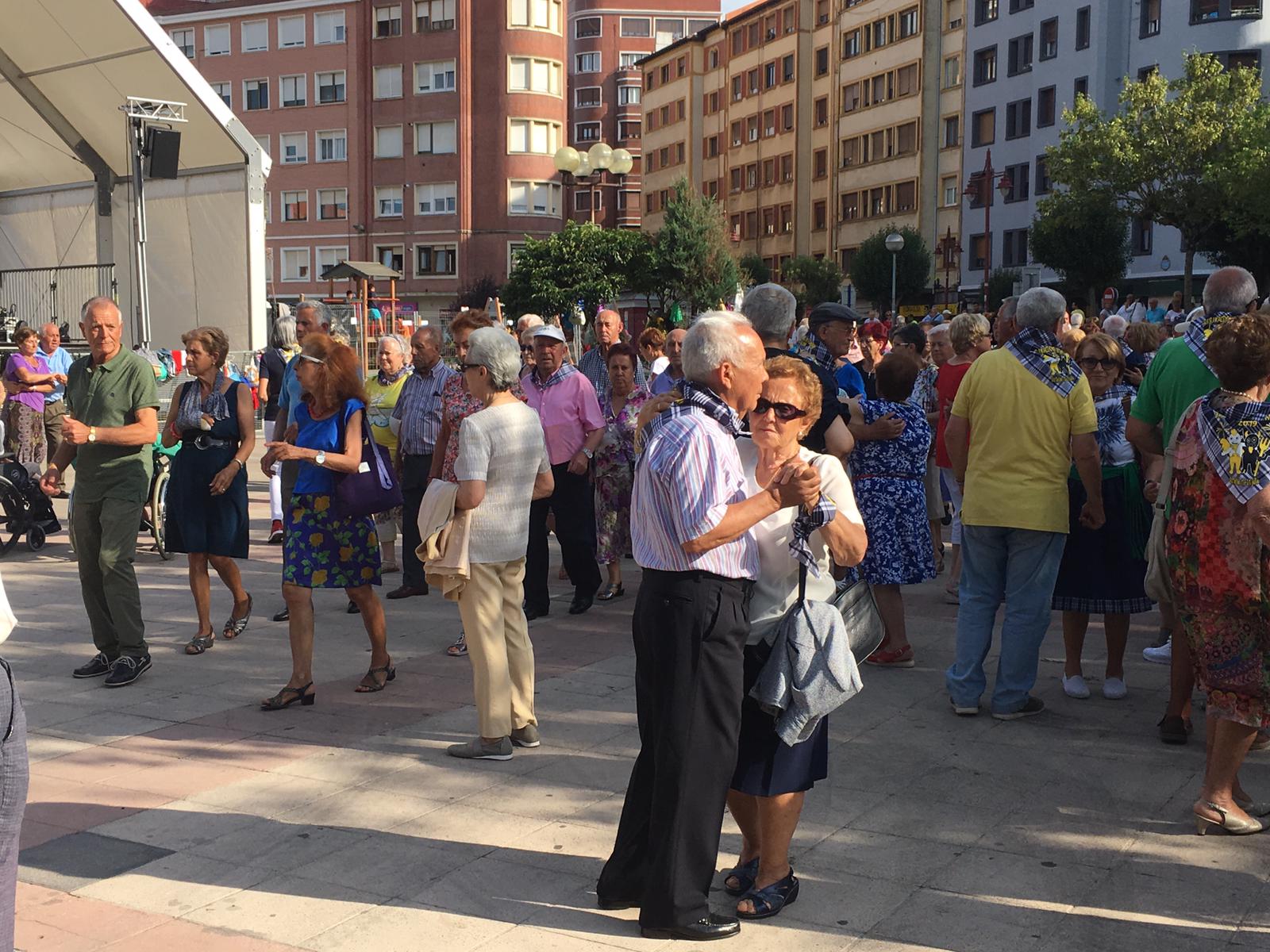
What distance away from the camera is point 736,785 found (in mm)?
4355

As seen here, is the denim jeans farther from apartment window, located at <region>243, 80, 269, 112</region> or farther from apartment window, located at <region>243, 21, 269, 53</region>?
apartment window, located at <region>243, 21, 269, 53</region>

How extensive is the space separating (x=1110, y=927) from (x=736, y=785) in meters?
1.23

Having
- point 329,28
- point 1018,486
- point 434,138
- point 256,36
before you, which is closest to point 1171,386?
point 1018,486

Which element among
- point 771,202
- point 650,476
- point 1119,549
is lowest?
point 1119,549

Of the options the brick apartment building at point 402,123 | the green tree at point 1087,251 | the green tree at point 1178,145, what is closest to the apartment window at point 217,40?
the brick apartment building at point 402,123

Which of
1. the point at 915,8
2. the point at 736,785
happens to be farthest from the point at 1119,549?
the point at 915,8

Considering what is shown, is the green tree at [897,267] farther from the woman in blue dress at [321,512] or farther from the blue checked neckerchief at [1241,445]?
the blue checked neckerchief at [1241,445]

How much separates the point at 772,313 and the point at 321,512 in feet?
8.46

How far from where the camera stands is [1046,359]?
661 centimetres

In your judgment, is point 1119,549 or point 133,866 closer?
point 133,866

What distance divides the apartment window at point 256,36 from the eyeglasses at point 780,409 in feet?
238

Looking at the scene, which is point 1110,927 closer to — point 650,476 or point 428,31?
point 650,476

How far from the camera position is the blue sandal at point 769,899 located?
4.45 meters

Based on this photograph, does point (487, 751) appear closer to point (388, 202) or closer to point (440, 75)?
point (440, 75)
